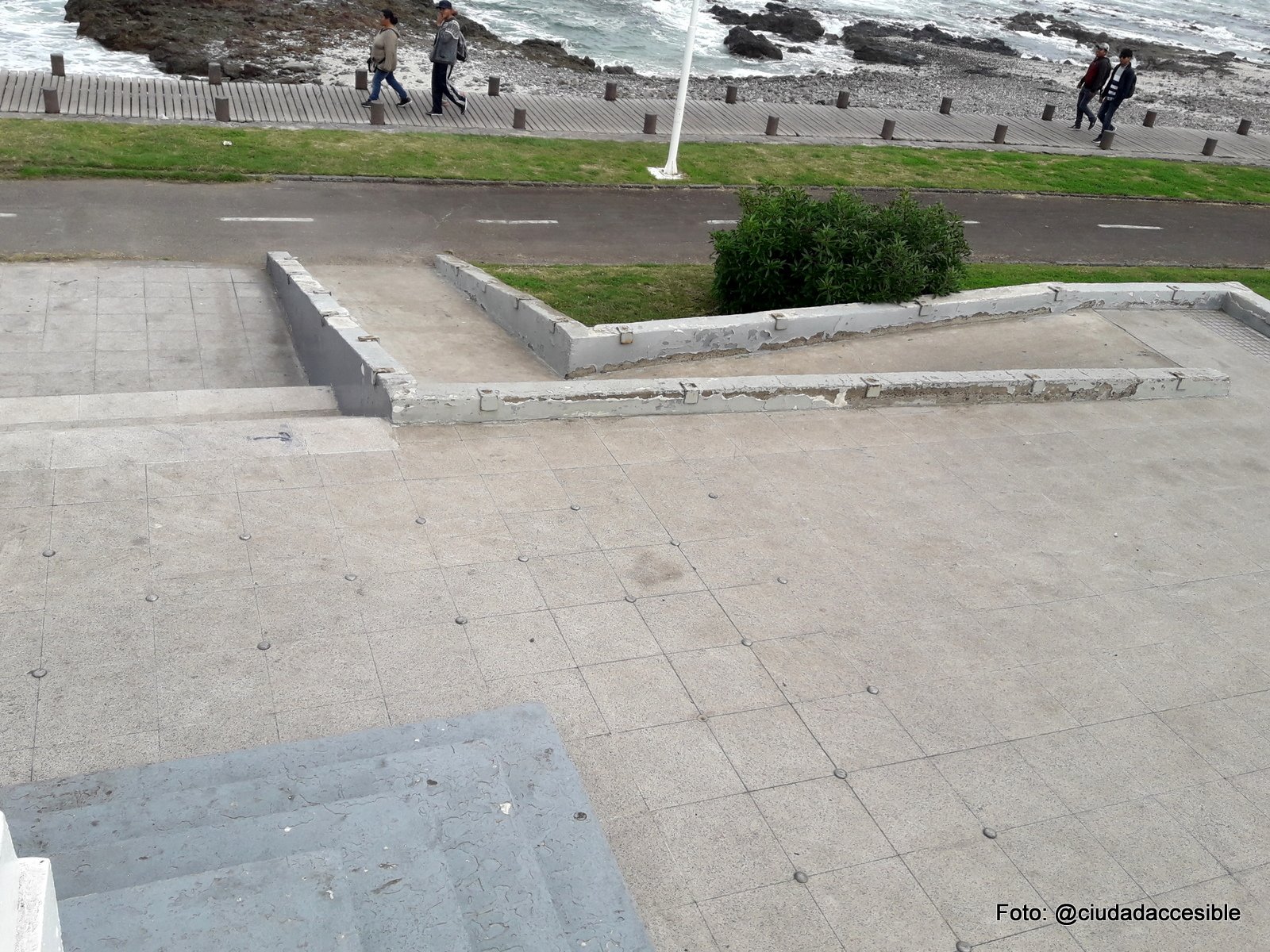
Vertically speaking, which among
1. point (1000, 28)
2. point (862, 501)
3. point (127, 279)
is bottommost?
point (127, 279)

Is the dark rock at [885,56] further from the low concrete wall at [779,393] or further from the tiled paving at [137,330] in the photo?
the low concrete wall at [779,393]

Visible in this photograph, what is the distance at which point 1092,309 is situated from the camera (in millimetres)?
12281

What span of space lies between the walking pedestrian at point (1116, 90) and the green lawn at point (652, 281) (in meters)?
9.48

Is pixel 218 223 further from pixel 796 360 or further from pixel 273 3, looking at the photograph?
pixel 273 3

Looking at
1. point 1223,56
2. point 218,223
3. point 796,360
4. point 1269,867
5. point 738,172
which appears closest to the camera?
point 1269,867

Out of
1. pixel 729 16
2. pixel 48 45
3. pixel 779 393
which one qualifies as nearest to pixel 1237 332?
pixel 779 393

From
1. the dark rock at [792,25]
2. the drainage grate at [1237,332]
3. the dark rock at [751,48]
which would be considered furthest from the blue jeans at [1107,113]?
the dark rock at [792,25]

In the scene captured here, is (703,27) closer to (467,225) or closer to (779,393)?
(467,225)

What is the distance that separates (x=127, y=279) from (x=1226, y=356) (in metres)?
12.5

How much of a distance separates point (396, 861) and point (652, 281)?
1098cm

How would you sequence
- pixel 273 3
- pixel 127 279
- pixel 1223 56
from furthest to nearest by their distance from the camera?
pixel 1223 56 < pixel 273 3 < pixel 127 279

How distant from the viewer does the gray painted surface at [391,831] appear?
404 cm

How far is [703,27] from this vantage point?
151ft

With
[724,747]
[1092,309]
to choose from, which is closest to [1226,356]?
[1092,309]
